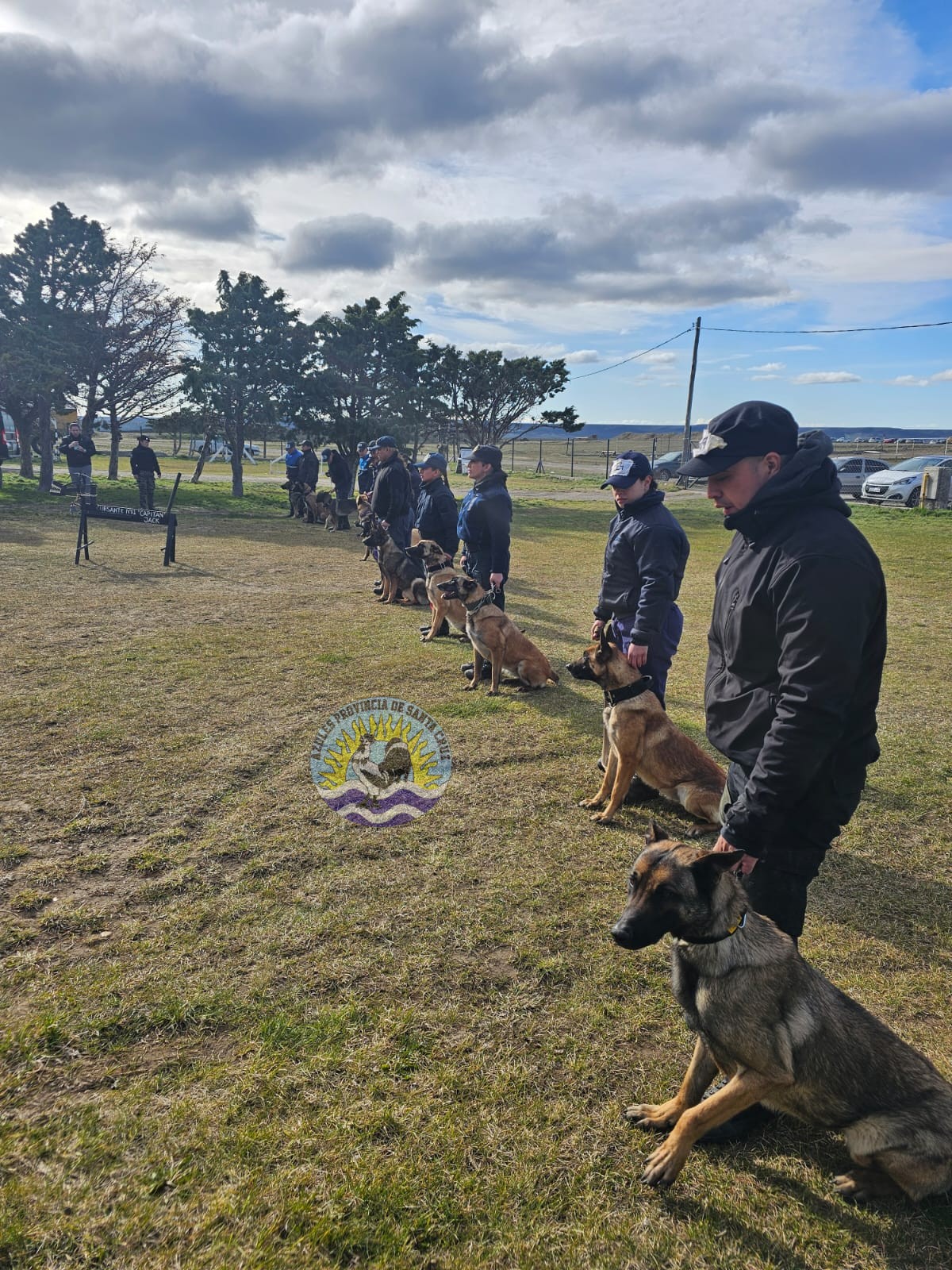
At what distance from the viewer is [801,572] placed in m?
2.12

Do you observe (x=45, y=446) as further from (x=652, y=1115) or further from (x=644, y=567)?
(x=652, y=1115)

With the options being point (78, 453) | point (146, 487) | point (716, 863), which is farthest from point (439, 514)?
point (146, 487)

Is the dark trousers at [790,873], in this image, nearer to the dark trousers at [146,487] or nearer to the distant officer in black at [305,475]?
the dark trousers at [146,487]

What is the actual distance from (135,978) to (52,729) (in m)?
3.24

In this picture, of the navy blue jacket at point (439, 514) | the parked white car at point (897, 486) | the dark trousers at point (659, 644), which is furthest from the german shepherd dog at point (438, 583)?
the parked white car at point (897, 486)

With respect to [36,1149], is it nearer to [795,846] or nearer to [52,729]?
[795,846]

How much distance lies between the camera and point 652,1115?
238cm

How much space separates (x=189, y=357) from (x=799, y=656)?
26652 mm

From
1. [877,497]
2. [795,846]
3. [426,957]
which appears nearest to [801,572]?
[795,846]

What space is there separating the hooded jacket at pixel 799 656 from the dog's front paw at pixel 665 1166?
0.98 metres

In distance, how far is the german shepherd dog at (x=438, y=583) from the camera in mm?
8570

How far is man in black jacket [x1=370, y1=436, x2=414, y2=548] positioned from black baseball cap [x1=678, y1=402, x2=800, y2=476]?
29.4 ft

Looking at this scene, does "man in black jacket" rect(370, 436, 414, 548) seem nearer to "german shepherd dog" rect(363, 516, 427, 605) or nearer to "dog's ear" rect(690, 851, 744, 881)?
"german shepherd dog" rect(363, 516, 427, 605)

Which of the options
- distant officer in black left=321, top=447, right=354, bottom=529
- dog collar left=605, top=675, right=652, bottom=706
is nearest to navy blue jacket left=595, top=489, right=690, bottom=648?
dog collar left=605, top=675, right=652, bottom=706
